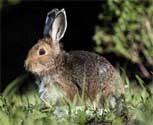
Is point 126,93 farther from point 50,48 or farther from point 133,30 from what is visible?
point 133,30

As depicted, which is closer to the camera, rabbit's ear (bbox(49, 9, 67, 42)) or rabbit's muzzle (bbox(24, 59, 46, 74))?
rabbit's muzzle (bbox(24, 59, 46, 74))

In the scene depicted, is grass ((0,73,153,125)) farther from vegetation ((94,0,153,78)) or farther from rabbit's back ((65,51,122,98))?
vegetation ((94,0,153,78))

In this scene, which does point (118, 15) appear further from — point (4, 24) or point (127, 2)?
point (4, 24)

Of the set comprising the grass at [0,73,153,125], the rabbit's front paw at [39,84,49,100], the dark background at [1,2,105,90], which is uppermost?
the dark background at [1,2,105,90]

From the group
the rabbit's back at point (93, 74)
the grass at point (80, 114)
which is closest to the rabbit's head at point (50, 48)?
the rabbit's back at point (93, 74)

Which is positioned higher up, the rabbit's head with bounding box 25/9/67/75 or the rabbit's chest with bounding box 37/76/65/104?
the rabbit's head with bounding box 25/9/67/75

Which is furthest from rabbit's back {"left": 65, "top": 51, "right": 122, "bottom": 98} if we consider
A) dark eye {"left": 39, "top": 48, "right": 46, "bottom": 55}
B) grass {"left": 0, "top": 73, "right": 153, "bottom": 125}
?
grass {"left": 0, "top": 73, "right": 153, "bottom": 125}

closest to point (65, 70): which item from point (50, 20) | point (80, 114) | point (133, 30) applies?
point (50, 20)
